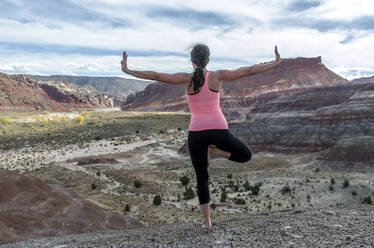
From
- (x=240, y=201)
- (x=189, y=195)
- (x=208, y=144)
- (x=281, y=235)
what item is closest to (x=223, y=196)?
(x=240, y=201)

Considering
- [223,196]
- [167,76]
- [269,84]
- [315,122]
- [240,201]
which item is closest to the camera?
[167,76]

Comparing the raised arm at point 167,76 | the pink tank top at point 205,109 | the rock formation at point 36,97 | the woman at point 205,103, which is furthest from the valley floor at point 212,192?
the rock formation at point 36,97

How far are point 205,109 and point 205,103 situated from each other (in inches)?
3.4

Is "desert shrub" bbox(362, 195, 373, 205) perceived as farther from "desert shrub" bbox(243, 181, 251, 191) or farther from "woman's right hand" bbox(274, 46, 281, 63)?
"woman's right hand" bbox(274, 46, 281, 63)

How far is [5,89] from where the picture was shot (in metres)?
114

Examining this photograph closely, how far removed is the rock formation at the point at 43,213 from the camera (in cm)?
840

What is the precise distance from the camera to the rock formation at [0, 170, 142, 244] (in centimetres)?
840

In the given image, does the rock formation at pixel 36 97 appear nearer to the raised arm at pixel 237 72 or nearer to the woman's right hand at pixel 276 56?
the raised arm at pixel 237 72

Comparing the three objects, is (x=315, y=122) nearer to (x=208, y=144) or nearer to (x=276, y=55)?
(x=276, y=55)

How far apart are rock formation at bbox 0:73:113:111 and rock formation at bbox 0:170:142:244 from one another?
355ft

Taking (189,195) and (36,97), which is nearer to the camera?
(189,195)

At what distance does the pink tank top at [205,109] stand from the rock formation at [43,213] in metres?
5.93

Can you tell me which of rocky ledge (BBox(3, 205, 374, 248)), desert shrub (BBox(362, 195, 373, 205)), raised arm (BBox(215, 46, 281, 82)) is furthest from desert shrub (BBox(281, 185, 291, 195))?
raised arm (BBox(215, 46, 281, 82))

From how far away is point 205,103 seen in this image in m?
4.32
